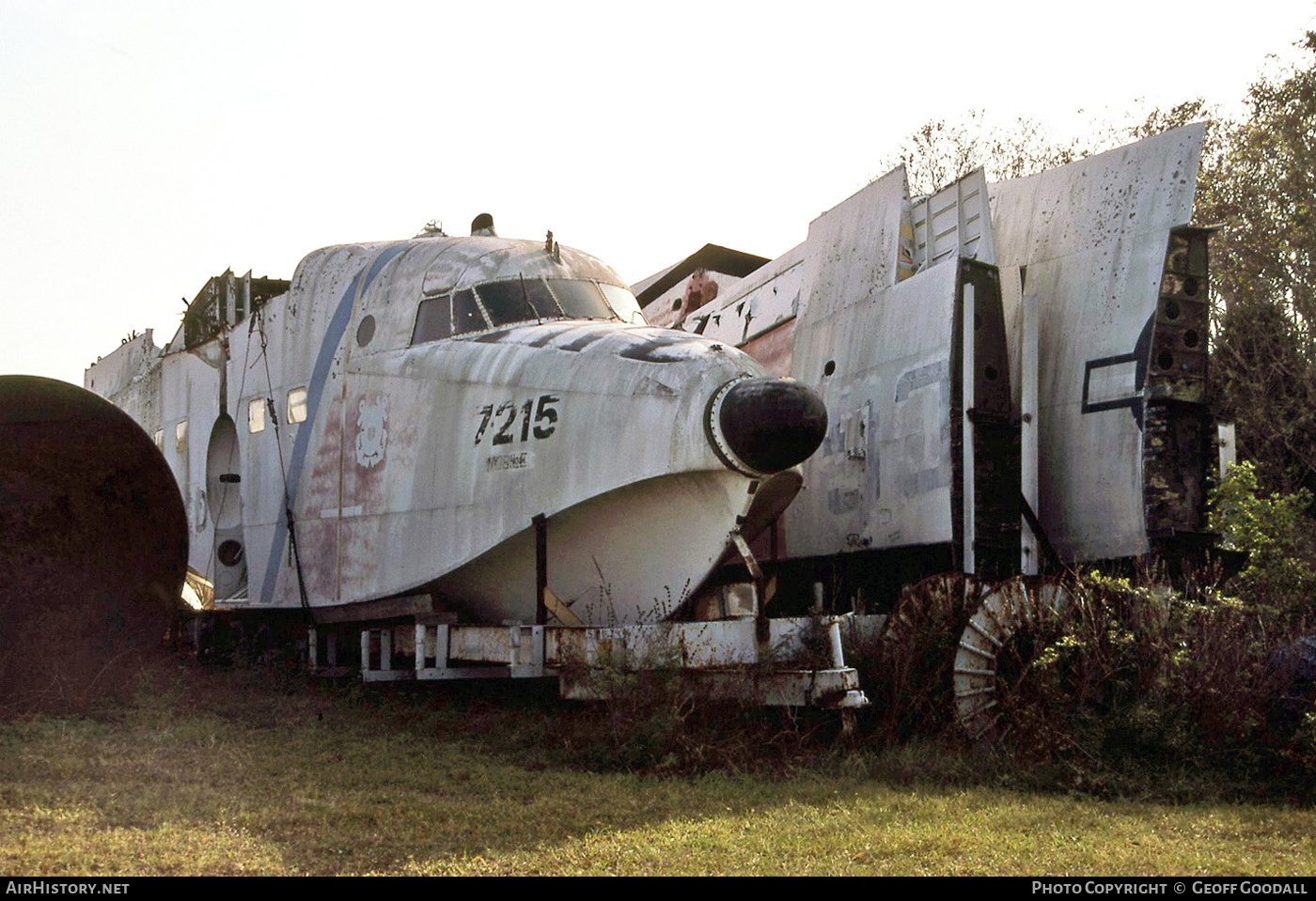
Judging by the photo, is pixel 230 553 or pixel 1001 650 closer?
pixel 1001 650

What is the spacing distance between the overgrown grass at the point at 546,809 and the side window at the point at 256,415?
3741mm

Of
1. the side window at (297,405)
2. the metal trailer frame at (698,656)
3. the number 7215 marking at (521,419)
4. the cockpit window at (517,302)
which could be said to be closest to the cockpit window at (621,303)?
the cockpit window at (517,302)

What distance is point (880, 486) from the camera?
441 inches

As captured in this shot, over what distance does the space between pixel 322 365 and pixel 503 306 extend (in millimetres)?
1981

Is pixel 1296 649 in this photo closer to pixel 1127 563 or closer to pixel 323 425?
pixel 1127 563

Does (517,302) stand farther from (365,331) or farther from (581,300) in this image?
(365,331)

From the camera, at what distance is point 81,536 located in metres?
11.5

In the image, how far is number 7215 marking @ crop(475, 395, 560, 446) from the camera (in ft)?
31.4

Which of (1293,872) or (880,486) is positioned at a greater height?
(880,486)

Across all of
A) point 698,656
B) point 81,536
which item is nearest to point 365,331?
point 81,536

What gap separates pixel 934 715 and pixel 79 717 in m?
6.30

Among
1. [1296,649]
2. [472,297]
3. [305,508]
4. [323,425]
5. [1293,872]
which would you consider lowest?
[1293,872]

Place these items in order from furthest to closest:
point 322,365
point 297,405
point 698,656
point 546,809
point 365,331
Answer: point 297,405 → point 322,365 → point 365,331 → point 698,656 → point 546,809
